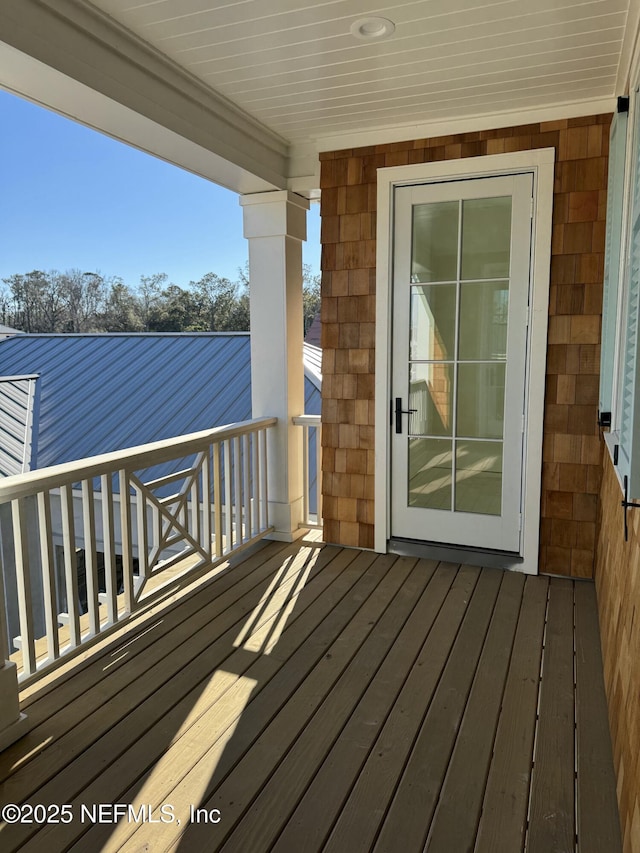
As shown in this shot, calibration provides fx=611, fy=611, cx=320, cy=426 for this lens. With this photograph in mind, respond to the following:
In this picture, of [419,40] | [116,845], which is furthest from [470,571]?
[419,40]

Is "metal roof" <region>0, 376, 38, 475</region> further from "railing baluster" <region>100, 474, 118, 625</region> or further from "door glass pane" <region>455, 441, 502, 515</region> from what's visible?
"door glass pane" <region>455, 441, 502, 515</region>

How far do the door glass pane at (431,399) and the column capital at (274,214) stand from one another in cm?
127

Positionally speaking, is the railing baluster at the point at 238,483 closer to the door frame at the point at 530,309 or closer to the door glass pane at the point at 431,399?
the door frame at the point at 530,309

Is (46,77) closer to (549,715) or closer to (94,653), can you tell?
(94,653)

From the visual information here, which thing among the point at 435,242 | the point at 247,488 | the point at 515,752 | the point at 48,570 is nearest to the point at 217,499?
the point at 247,488

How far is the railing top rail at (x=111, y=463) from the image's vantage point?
2.23 meters

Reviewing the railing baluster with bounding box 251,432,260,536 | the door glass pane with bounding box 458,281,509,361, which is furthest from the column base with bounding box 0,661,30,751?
the door glass pane with bounding box 458,281,509,361

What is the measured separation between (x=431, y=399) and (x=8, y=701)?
2.67m

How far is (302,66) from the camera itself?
2.80 meters

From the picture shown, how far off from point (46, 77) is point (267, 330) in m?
2.09

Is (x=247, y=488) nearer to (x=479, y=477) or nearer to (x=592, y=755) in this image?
(x=479, y=477)

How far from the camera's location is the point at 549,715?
87.2 inches

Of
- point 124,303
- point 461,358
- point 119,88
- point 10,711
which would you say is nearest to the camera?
point 10,711

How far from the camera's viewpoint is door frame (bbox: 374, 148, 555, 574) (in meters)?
3.37
